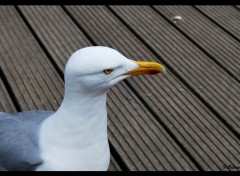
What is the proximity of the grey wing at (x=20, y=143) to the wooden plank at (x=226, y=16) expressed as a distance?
1.25m

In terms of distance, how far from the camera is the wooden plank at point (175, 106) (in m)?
1.68

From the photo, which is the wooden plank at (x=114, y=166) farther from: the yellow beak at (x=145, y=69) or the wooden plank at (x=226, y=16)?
the wooden plank at (x=226, y=16)

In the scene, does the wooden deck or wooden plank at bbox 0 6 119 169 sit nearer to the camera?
the wooden deck

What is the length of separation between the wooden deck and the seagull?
33 centimetres

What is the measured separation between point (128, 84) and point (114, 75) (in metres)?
0.72

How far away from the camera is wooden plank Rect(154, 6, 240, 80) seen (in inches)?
84.6

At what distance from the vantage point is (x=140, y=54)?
2.16 m

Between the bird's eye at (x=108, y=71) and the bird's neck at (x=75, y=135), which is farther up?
the bird's eye at (x=108, y=71)

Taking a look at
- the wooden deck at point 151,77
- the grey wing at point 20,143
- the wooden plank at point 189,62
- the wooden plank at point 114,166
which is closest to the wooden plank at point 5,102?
the wooden deck at point 151,77

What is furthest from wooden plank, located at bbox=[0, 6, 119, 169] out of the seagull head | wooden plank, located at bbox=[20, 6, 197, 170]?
the seagull head

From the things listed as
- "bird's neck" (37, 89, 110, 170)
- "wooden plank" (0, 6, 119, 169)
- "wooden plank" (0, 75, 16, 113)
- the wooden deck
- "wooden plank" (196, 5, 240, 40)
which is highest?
"bird's neck" (37, 89, 110, 170)

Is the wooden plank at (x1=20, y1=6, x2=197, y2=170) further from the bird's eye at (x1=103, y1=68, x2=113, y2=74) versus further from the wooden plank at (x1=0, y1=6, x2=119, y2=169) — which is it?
the bird's eye at (x1=103, y1=68, x2=113, y2=74)

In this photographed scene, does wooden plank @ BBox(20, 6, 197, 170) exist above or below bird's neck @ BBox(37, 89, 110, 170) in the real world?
below

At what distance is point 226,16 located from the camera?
2445 millimetres
